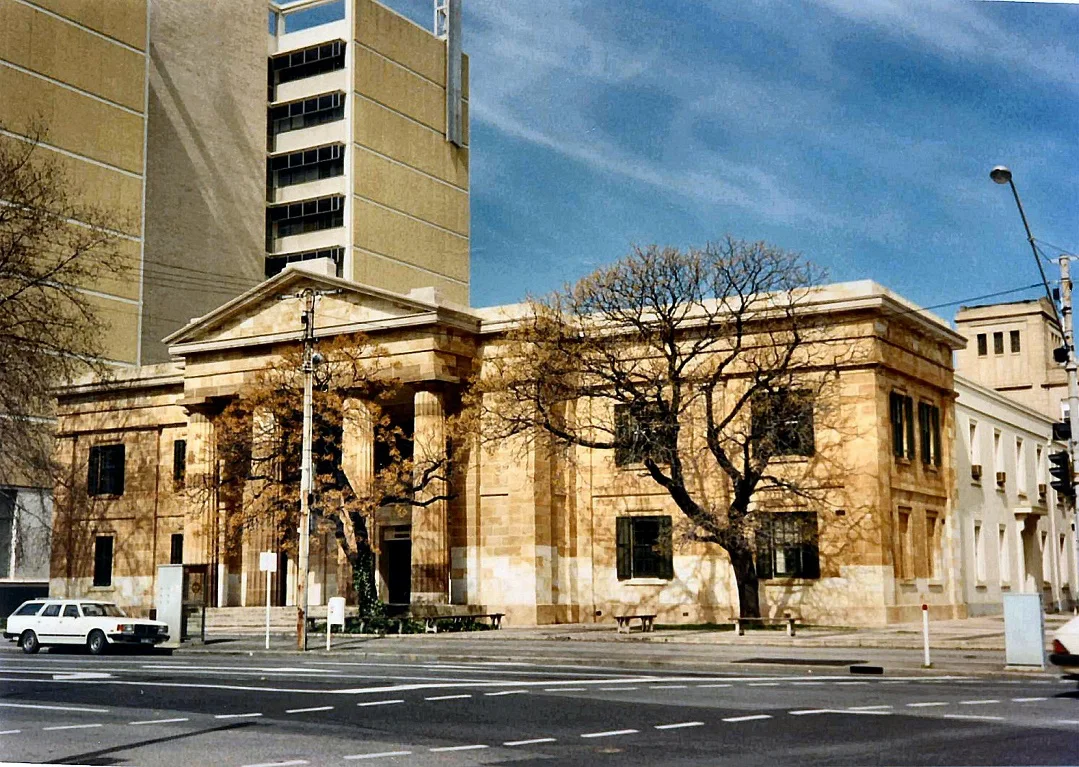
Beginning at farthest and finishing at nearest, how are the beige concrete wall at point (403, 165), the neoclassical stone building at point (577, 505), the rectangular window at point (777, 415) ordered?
1. the beige concrete wall at point (403, 165)
2. the neoclassical stone building at point (577, 505)
3. the rectangular window at point (777, 415)

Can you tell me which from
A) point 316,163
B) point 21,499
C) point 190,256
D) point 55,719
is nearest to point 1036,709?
point 55,719

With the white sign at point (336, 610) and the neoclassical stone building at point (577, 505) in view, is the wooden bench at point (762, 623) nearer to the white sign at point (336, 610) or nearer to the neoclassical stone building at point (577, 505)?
the neoclassical stone building at point (577, 505)

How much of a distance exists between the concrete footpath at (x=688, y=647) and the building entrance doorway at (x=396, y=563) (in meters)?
10.1

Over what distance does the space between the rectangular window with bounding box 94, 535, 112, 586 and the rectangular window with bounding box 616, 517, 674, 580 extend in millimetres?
23714

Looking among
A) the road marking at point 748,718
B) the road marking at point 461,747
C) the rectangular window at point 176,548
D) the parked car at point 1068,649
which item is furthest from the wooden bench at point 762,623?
the rectangular window at point 176,548

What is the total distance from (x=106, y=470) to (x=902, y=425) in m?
33.4

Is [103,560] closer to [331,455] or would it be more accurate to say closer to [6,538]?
[6,538]

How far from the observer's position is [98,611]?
33750 millimetres

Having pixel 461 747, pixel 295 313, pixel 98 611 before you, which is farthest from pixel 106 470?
pixel 461 747

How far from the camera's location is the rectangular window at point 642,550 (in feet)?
143

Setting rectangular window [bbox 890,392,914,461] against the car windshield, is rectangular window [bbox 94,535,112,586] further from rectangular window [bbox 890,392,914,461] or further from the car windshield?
rectangular window [bbox 890,392,914,461]

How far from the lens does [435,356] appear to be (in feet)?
144

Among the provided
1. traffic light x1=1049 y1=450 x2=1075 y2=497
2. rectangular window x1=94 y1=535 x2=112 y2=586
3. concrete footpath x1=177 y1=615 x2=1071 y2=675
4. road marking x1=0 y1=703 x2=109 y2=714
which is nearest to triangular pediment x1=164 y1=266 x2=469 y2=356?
rectangular window x1=94 y1=535 x2=112 y2=586

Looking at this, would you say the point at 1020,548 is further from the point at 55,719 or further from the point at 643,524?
the point at 55,719
